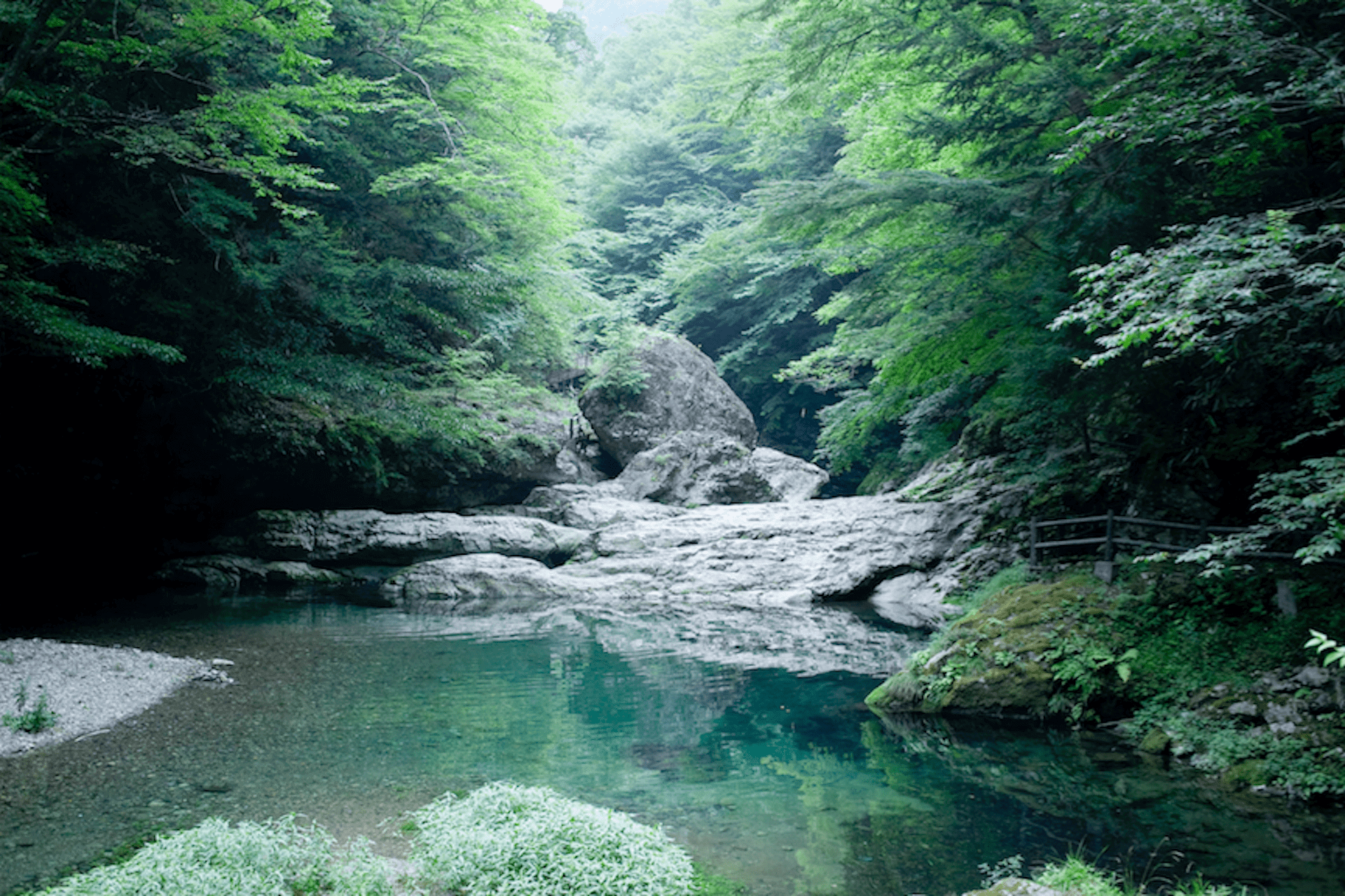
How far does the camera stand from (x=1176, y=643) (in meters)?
7.20

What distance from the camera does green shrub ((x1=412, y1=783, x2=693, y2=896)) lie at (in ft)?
11.5

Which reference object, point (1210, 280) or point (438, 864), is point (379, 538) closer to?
point (438, 864)

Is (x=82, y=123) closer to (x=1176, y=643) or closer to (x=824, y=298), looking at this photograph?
(x=1176, y=643)

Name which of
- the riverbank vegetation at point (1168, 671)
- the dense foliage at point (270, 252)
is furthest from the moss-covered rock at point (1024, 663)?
the dense foliage at point (270, 252)

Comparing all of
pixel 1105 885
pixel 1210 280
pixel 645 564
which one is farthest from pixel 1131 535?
pixel 645 564

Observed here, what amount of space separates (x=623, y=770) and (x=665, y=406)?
17.5m

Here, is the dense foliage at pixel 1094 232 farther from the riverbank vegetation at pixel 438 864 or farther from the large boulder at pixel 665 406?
the large boulder at pixel 665 406

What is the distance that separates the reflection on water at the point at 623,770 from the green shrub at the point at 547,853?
1.70ft

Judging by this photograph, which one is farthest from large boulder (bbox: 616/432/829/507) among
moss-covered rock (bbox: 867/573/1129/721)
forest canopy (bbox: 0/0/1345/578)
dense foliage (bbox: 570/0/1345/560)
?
moss-covered rock (bbox: 867/573/1129/721)

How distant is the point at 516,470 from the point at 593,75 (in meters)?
32.3

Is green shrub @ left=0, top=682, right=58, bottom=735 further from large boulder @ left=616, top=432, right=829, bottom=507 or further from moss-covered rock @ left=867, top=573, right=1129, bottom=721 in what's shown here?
large boulder @ left=616, top=432, right=829, bottom=507

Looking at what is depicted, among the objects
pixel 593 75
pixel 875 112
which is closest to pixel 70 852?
pixel 875 112

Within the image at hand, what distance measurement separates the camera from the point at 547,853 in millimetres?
3627

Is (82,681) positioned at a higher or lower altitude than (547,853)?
lower
